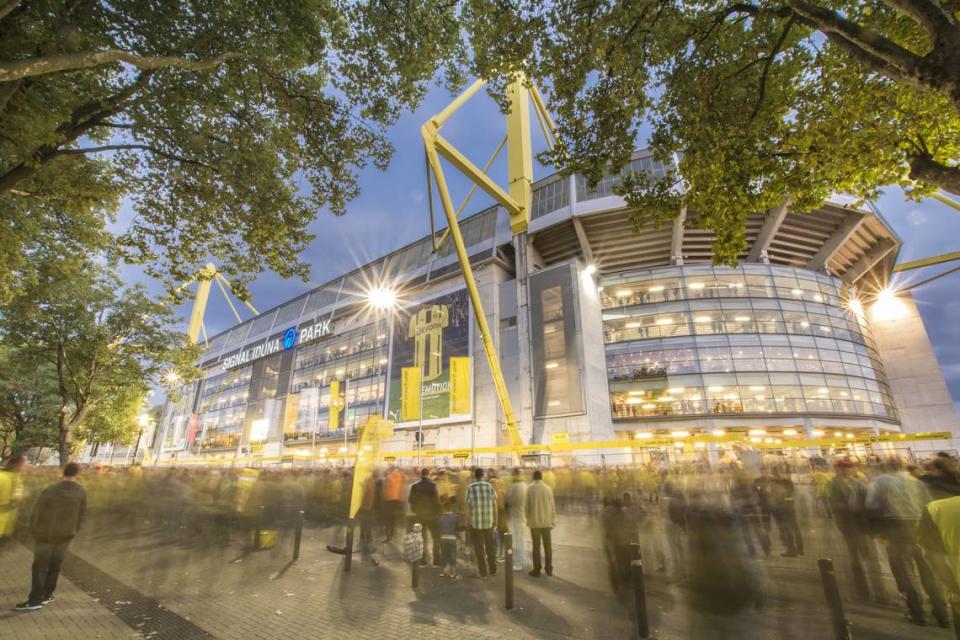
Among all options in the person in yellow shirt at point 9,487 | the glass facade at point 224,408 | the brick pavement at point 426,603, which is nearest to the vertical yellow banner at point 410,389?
the brick pavement at point 426,603

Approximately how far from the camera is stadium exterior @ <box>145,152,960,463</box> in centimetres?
3347

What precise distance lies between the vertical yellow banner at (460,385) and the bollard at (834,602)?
103 feet

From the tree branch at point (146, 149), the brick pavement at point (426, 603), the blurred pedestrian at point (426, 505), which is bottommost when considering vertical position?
the brick pavement at point (426, 603)

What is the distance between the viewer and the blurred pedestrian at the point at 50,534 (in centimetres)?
561

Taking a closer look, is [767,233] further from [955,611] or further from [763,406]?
[955,611]

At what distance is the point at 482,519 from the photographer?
7.47 metres

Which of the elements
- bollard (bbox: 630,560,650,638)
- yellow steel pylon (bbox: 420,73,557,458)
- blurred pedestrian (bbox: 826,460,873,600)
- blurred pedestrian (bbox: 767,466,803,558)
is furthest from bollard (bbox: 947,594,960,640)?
yellow steel pylon (bbox: 420,73,557,458)

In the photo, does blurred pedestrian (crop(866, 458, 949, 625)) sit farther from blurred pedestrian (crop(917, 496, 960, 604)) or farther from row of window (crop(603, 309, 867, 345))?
row of window (crop(603, 309, 867, 345))

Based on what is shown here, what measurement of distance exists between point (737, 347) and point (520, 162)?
955 inches

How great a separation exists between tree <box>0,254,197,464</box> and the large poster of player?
2033cm

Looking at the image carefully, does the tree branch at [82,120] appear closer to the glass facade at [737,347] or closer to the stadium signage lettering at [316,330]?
A: the glass facade at [737,347]

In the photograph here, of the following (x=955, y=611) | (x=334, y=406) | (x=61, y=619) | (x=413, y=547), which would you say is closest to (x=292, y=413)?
(x=334, y=406)

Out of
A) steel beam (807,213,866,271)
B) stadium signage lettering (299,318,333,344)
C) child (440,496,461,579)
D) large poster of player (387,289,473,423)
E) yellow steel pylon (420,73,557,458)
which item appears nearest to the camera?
child (440,496,461,579)

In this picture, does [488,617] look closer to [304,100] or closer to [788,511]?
[788,511]
